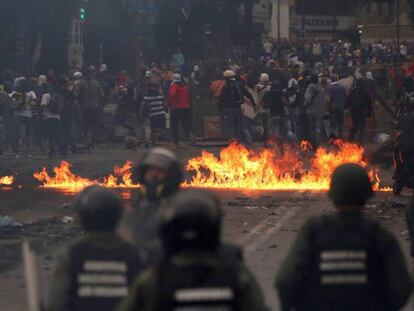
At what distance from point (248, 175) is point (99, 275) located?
51.4 feet

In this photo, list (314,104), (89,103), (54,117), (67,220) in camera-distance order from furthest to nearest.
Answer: (89,103)
(314,104)
(54,117)
(67,220)

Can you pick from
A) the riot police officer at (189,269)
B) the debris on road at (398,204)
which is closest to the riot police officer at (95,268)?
the riot police officer at (189,269)

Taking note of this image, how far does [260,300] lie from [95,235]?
3.81ft

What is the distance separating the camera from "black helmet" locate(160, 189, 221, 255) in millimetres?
4117

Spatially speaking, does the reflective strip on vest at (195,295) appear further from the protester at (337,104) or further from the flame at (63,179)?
the protester at (337,104)

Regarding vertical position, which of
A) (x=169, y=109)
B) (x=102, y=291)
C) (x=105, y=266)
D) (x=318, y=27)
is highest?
(x=318, y=27)

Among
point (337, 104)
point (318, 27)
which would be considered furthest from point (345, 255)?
point (318, 27)

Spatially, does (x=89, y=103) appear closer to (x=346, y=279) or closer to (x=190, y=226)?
(x=346, y=279)

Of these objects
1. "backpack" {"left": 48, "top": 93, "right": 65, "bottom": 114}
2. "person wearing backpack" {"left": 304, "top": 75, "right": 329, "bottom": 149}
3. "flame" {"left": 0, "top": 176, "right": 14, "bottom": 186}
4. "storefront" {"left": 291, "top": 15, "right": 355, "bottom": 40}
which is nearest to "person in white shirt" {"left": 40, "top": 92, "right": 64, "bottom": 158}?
"backpack" {"left": 48, "top": 93, "right": 65, "bottom": 114}

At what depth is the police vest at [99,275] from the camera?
5203 mm

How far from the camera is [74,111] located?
2778 centimetres

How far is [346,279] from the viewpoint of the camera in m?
5.44

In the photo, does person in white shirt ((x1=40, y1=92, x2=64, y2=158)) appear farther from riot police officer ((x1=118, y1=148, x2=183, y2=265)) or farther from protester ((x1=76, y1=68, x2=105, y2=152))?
riot police officer ((x1=118, y1=148, x2=183, y2=265))

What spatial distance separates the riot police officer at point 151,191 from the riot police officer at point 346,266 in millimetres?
618
